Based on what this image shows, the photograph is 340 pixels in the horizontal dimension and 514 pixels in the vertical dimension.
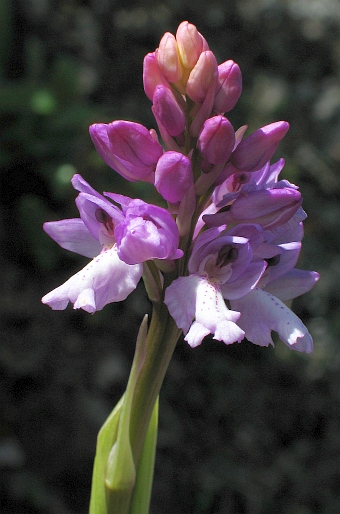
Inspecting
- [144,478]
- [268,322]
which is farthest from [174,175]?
[144,478]

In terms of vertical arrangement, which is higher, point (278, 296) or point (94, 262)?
point (94, 262)

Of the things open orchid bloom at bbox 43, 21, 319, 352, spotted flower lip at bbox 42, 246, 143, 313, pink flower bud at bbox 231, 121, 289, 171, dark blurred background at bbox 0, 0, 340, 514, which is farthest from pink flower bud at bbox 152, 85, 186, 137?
dark blurred background at bbox 0, 0, 340, 514

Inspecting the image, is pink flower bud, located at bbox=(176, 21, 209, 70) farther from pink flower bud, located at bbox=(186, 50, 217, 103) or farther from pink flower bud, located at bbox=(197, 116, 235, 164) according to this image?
pink flower bud, located at bbox=(197, 116, 235, 164)

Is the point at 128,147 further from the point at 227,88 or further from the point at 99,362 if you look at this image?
the point at 99,362

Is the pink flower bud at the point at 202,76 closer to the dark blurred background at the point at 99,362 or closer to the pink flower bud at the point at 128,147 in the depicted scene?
the pink flower bud at the point at 128,147

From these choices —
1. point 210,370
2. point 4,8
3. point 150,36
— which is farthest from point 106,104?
point 210,370

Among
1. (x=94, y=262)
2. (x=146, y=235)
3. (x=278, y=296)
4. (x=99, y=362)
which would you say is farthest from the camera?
(x=99, y=362)

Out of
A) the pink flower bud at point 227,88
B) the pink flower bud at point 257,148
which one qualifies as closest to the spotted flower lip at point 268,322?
the pink flower bud at point 257,148
